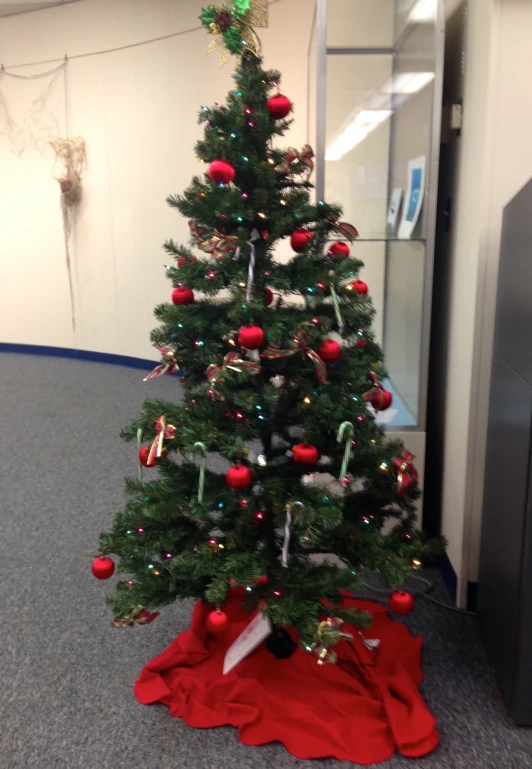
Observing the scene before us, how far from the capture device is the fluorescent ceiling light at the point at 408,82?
218 cm

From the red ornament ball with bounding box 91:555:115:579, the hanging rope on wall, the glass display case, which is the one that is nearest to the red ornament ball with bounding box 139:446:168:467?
the red ornament ball with bounding box 91:555:115:579

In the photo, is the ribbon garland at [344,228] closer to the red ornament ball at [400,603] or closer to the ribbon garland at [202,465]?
the ribbon garland at [202,465]

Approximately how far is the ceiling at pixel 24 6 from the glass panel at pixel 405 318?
4.29m

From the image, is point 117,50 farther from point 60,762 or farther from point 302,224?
point 60,762

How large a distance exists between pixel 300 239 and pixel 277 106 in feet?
1.07

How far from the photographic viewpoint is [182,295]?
168 centimetres

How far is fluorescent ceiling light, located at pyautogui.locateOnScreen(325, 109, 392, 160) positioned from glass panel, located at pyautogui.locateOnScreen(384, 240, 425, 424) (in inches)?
16.3

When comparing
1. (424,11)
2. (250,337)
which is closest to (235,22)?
(250,337)

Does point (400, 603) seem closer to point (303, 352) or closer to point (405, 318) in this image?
point (303, 352)

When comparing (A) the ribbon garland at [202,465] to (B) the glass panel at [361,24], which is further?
(B) the glass panel at [361,24]

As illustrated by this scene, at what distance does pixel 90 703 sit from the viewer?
174 centimetres

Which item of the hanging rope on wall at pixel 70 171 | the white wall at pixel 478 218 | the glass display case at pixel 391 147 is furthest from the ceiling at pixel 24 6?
the white wall at pixel 478 218

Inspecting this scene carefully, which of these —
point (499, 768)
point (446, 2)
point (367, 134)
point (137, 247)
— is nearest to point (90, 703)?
point (499, 768)

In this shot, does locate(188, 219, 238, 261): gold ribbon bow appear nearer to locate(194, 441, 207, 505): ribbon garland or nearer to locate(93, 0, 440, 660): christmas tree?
locate(93, 0, 440, 660): christmas tree
